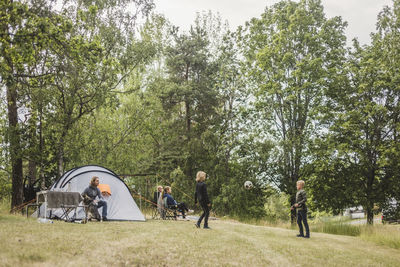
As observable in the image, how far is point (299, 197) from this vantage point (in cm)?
1044

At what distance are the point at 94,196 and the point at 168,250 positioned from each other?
5743 millimetres

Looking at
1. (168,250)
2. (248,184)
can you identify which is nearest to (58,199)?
(168,250)

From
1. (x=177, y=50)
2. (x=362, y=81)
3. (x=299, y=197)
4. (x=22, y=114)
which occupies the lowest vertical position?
(x=299, y=197)

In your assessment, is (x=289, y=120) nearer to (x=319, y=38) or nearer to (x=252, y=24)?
(x=319, y=38)

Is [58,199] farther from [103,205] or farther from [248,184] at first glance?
[248,184]

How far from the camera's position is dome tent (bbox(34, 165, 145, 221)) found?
1295 centimetres

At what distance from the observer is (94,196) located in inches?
466

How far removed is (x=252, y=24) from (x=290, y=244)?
20.0m

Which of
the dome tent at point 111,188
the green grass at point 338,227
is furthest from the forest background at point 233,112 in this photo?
the green grass at point 338,227

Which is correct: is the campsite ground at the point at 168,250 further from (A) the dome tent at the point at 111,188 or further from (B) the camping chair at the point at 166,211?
(B) the camping chair at the point at 166,211

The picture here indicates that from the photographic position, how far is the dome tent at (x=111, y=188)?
12.9 m

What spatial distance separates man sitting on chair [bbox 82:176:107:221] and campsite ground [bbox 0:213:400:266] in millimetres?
3601

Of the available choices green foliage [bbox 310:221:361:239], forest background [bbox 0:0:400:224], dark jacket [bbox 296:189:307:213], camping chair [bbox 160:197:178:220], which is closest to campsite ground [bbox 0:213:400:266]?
dark jacket [bbox 296:189:307:213]

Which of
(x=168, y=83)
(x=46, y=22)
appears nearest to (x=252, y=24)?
(x=168, y=83)
